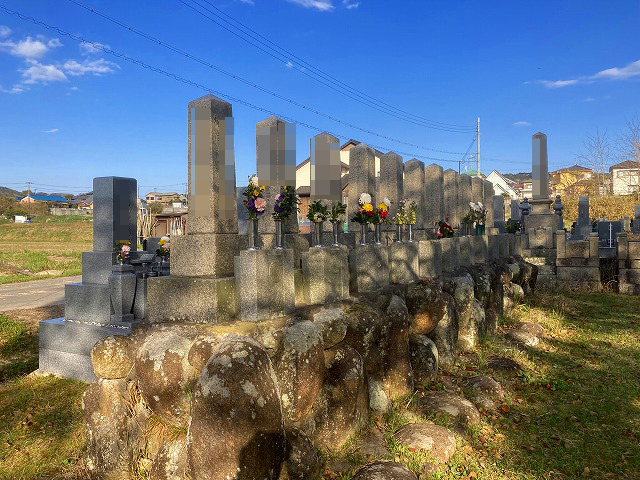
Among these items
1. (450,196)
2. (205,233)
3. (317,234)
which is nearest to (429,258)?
(317,234)

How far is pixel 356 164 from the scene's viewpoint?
21.3ft

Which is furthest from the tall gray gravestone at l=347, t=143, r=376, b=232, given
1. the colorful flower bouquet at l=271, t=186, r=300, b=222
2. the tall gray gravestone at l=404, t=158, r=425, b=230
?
the colorful flower bouquet at l=271, t=186, r=300, b=222

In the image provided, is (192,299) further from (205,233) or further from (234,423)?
(234,423)

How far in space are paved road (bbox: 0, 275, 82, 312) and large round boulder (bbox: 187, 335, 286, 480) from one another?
9.31m

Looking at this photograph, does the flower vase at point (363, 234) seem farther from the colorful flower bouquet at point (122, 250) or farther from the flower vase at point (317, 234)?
the colorful flower bouquet at point (122, 250)

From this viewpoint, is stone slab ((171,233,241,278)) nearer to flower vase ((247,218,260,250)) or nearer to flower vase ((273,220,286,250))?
flower vase ((247,218,260,250))

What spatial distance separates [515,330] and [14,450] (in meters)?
7.43

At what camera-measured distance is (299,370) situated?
3623 mm

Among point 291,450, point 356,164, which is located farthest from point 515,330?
point 291,450

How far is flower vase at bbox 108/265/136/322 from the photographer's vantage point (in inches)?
241

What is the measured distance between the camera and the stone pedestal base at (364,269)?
539 centimetres

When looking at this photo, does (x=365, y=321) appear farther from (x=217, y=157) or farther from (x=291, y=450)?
(x=217, y=157)

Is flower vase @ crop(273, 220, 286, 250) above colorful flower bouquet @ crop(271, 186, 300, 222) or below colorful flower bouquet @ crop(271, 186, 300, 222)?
below

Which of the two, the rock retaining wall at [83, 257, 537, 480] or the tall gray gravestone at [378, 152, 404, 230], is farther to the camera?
the tall gray gravestone at [378, 152, 404, 230]
